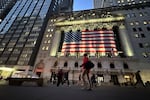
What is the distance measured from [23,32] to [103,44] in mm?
34340

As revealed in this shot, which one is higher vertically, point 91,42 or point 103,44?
point 91,42

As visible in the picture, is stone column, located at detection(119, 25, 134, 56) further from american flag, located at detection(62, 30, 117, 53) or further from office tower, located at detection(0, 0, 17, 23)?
office tower, located at detection(0, 0, 17, 23)

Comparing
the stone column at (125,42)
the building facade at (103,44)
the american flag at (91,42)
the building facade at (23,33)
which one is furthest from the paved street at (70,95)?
the building facade at (23,33)

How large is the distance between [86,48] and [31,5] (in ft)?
157

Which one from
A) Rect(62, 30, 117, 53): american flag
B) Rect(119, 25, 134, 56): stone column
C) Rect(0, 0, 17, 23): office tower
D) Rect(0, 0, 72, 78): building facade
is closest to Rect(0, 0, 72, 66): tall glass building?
Rect(0, 0, 72, 78): building facade

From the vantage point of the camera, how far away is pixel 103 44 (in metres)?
33.7

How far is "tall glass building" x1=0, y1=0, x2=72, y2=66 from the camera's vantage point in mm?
44188

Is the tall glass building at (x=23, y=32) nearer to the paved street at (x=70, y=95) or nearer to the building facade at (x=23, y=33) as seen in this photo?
the building facade at (x=23, y=33)

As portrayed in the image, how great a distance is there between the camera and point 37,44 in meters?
46.4

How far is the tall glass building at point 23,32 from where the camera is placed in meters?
44.2

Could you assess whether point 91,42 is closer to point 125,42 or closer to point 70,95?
point 125,42

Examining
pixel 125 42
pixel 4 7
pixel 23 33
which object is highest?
Result: pixel 4 7

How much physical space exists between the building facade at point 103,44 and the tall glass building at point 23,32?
4.43 m

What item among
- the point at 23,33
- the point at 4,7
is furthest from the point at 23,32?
the point at 4,7
